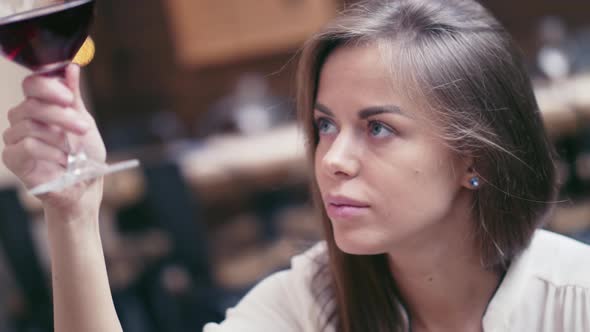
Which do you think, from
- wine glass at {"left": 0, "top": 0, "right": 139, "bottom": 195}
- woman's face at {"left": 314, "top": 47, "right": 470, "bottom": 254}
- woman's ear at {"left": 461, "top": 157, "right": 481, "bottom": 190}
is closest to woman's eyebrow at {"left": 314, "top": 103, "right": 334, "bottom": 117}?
woman's face at {"left": 314, "top": 47, "right": 470, "bottom": 254}

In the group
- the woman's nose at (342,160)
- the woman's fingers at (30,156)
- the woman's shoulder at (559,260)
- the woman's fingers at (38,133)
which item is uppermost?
the woman's fingers at (38,133)

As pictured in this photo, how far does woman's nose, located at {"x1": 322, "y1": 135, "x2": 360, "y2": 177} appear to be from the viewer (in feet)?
3.39

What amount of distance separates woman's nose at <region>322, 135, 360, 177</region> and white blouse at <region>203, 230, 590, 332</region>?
0.31m

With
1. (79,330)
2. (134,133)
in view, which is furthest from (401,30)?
(134,133)

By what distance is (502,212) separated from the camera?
3.86ft

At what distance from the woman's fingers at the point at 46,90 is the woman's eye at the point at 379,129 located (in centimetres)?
46

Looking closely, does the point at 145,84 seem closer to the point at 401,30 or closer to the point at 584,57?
the point at 584,57

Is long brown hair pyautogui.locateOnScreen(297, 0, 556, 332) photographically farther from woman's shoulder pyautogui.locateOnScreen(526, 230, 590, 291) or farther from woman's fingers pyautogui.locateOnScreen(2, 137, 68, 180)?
woman's fingers pyautogui.locateOnScreen(2, 137, 68, 180)

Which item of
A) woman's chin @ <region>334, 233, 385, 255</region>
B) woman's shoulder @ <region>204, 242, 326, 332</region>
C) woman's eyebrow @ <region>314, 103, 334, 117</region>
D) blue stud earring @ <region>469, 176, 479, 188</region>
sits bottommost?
woman's shoulder @ <region>204, 242, 326, 332</region>

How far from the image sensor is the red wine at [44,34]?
82 centimetres

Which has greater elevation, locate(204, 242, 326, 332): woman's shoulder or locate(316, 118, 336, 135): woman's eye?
locate(316, 118, 336, 135): woman's eye

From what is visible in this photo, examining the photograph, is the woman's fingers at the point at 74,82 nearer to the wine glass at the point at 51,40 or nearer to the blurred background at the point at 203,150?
the wine glass at the point at 51,40

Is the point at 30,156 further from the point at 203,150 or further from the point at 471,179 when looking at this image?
the point at 203,150

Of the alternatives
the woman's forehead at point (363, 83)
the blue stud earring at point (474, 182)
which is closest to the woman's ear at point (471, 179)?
the blue stud earring at point (474, 182)
